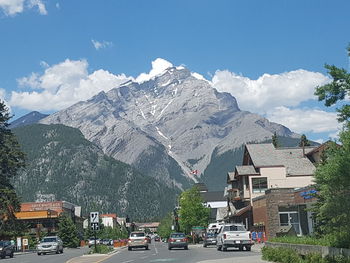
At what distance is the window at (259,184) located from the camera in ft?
236

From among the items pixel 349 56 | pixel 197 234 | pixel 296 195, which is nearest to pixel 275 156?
pixel 197 234

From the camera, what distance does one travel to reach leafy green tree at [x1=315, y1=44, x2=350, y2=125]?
62.4 feet

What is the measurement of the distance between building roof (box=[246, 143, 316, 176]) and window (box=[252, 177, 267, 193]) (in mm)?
1829

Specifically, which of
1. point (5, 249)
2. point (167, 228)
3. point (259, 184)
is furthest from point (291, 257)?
point (167, 228)

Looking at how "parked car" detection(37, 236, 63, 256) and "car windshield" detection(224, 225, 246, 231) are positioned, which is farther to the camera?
"parked car" detection(37, 236, 63, 256)

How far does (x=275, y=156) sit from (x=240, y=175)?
5702 mm

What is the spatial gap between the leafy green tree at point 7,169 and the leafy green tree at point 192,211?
25096 mm

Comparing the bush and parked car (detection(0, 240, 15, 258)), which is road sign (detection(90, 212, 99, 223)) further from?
the bush

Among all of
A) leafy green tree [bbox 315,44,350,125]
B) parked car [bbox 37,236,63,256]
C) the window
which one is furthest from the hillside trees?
the window

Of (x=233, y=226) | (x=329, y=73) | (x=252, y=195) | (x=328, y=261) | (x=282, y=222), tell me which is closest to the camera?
(x=328, y=261)

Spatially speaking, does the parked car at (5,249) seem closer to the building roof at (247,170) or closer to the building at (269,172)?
the building at (269,172)

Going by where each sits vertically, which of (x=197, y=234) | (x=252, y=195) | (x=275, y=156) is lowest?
(x=197, y=234)

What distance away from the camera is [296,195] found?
50375 mm

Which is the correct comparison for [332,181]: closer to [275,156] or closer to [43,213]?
[275,156]
